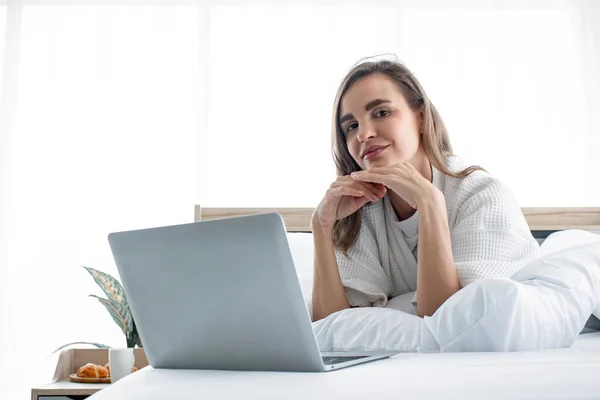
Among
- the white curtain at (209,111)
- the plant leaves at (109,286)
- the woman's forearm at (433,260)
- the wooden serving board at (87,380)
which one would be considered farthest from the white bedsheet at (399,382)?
the white curtain at (209,111)

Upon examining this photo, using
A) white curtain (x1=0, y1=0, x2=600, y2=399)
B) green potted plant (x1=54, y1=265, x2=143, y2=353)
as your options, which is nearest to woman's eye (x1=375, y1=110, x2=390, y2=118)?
green potted plant (x1=54, y1=265, x2=143, y2=353)

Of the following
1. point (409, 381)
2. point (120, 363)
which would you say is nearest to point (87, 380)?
point (120, 363)

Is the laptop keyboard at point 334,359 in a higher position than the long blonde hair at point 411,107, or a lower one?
lower

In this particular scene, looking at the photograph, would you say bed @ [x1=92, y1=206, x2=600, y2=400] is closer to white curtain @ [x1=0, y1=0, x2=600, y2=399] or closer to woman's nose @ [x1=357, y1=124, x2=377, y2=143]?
woman's nose @ [x1=357, y1=124, x2=377, y2=143]

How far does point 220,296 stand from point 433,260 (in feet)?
2.01

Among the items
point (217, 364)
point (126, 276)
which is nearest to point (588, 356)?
point (217, 364)

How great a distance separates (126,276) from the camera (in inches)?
30.3

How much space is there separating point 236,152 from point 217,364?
6.87 ft

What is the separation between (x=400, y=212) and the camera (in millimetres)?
1543

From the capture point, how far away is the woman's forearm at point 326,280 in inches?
55.6

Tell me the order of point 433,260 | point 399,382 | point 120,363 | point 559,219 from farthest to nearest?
point 559,219 < point 120,363 < point 433,260 < point 399,382

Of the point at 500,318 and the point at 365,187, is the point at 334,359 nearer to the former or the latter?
the point at 500,318

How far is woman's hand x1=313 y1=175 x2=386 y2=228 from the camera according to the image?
133 cm

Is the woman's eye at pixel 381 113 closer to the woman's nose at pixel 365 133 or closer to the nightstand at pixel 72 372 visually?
the woman's nose at pixel 365 133
